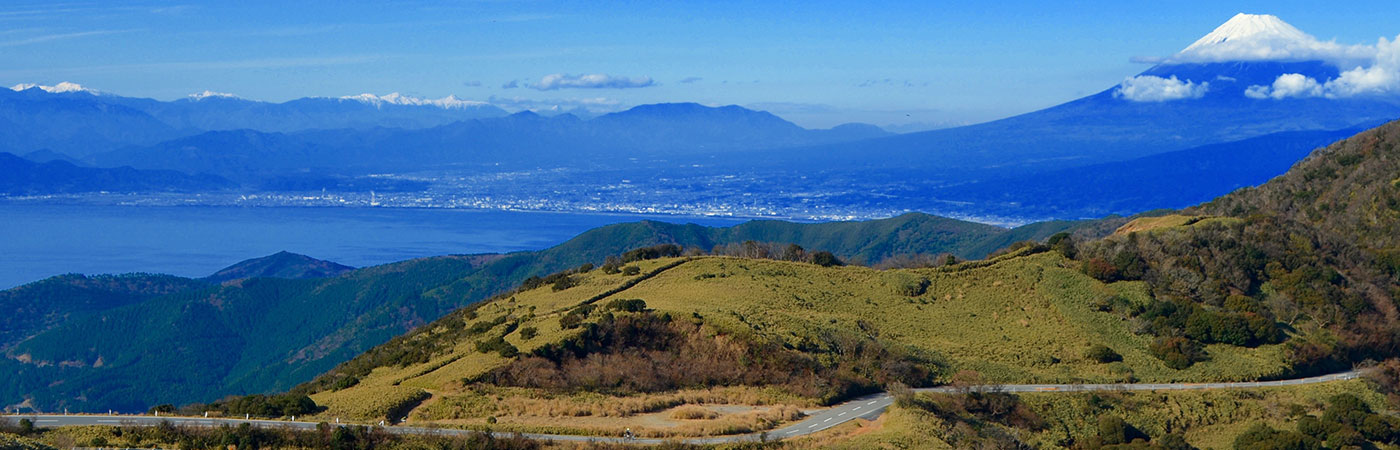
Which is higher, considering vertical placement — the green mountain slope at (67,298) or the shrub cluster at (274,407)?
the shrub cluster at (274,407)

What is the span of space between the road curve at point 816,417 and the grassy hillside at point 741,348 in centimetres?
63

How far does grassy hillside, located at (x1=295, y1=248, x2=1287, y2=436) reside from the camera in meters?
31.9

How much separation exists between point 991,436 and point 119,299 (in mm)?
95499

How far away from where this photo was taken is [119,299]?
106062 millimetres

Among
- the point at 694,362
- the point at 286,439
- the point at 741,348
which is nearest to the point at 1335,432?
the point at 741,348

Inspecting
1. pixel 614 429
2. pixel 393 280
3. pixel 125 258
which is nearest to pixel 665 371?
pixel 614 429

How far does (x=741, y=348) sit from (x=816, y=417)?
5.54 meters

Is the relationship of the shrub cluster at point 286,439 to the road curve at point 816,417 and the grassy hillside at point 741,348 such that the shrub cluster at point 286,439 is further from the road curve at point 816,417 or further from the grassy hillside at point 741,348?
the grassy hillside at point 741,348

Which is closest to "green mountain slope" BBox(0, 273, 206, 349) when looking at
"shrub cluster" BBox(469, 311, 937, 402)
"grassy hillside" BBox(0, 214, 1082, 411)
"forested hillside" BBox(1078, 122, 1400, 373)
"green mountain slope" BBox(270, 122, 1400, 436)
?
"grassy hillside" BBox(0, 214, 1082, 411)

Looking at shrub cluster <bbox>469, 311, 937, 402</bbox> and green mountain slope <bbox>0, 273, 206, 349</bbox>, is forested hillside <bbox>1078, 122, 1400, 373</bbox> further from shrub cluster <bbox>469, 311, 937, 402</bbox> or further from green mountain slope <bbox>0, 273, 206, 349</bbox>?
green mountain slope <bbox>0, 273, 206, 349</bbox>

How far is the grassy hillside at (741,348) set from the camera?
105ft

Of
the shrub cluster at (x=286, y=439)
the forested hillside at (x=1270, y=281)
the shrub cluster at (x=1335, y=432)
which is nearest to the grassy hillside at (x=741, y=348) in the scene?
the forested hillside at (x=1270, y=281)

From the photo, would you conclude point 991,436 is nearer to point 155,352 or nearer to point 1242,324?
point 1242,324

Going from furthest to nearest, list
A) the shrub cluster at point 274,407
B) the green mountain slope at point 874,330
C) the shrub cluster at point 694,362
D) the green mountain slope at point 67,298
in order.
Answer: the green mountain slope at point 67,298, the shrub cluster at point 694,362, the green mountain slope at point 874,330, the shrub cluster at point 274,407
